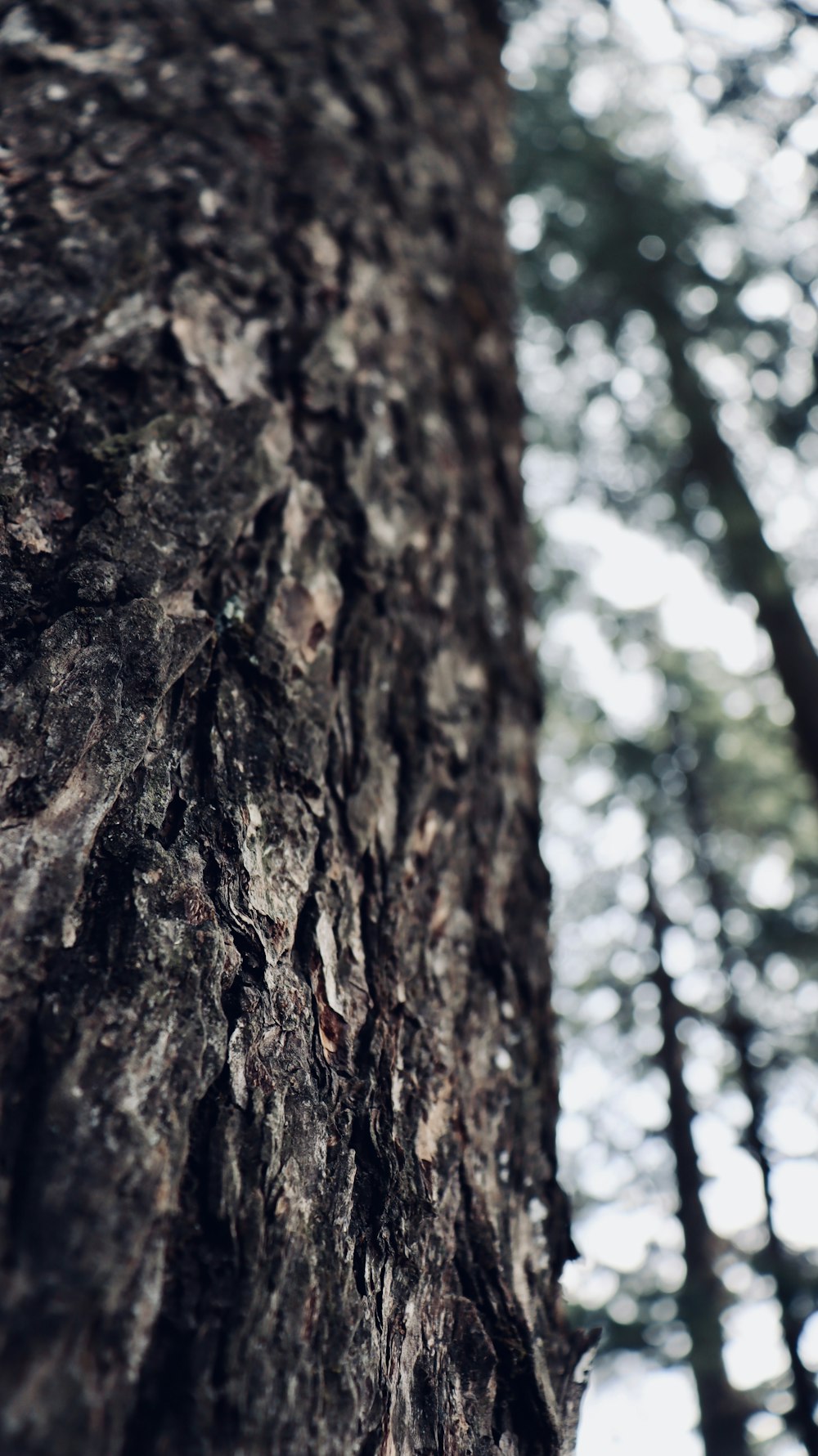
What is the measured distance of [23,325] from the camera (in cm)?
141

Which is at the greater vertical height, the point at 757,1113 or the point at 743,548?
the point at 743,548

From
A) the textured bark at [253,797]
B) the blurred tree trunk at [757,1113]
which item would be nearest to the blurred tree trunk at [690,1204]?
the blurred tree trunk at [757,1113]

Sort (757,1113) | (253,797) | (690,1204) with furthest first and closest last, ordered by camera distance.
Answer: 1. (690,1204)
2. (757,1113)
3. (253,797)

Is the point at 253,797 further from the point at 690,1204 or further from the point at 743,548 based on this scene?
the point at 690,1204

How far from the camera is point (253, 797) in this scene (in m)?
1.16

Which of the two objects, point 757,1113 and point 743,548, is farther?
point 757,1113

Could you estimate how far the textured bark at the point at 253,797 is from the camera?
80cm

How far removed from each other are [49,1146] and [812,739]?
16.3ft

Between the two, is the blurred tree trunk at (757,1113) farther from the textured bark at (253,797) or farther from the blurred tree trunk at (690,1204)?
the textured bark at (253,797)

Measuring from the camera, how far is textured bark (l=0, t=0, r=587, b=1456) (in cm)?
80

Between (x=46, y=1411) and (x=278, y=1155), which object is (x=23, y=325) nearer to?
(x=278, y=1155)

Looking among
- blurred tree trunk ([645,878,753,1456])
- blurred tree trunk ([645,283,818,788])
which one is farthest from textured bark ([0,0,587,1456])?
blurred tree trunk ([645,878,753,1456])

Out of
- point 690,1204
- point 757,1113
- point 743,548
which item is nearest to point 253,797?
point 743,548

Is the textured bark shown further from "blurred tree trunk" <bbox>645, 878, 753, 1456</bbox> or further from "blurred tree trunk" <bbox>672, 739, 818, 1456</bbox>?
"blurred tree trunk" <bbox>645, 878, 753, 1456</bbox>
